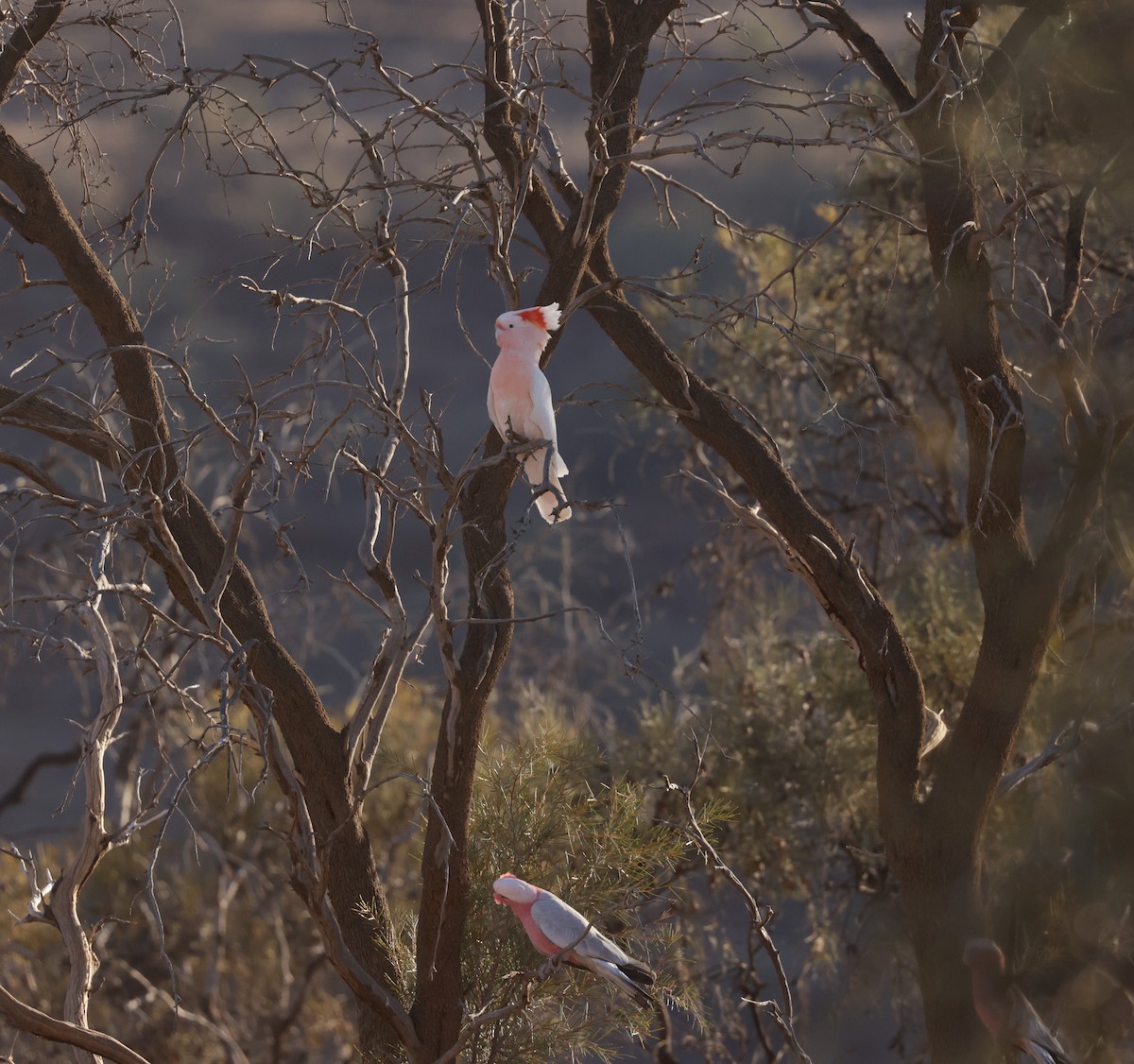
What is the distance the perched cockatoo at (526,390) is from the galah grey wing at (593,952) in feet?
2.75

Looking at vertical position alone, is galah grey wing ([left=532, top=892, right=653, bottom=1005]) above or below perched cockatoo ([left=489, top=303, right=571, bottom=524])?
below

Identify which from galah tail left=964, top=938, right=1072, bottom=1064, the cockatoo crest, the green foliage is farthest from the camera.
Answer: the green foliage

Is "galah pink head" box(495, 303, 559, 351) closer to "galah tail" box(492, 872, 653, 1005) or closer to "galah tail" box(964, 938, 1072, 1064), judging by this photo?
"galah tail" box(492, 872, 653, 1005)

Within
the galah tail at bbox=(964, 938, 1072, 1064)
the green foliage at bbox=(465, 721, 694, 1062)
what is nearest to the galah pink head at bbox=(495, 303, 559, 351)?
the green foliage at bbox=(465, 721, 694, 1062)

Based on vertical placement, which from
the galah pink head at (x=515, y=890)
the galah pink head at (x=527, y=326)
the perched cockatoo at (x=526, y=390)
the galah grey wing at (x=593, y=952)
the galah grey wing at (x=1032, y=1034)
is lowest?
the galah grey wing at (x=593, y=952)

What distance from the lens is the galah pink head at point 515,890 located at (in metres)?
2.71

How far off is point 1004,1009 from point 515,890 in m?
1.61

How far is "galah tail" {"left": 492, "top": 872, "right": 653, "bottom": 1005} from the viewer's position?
2.58 meters

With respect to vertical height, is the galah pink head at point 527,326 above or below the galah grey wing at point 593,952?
above

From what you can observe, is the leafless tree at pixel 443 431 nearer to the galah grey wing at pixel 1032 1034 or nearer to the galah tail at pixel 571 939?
the galah tail at pixel 571 939

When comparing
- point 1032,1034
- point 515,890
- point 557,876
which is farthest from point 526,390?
point 1032,1034

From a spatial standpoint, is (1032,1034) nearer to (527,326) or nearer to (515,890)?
(515,890)

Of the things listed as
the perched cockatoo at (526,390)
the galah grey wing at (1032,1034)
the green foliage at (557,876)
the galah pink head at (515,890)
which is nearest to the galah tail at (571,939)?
the galah pink head at (515,890)

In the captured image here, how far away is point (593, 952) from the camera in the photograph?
2.60 meters
